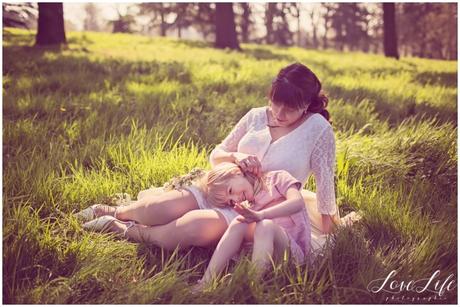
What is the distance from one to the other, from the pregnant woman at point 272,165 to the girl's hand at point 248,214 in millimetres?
250

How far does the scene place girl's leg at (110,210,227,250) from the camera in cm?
251

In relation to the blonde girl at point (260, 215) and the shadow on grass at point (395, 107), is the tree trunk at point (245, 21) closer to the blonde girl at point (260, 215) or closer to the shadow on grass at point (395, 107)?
the shadow on grass at point (395, 107)

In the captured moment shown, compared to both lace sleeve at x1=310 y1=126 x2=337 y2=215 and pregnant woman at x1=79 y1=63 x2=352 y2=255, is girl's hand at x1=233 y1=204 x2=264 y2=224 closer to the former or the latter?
pregnant woman at x1=79 y1=63 x2=352 y2=255

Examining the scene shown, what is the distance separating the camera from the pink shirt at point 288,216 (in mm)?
2467

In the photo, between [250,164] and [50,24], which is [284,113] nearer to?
[250,164]

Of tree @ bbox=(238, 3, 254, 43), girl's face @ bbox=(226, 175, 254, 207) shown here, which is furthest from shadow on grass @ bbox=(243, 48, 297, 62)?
tree @ bbox=(238, 3, 254, 43)

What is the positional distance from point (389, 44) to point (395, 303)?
1745 centimetres

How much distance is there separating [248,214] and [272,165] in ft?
1.93

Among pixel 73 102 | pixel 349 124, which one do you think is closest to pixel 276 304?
pixel 349 124

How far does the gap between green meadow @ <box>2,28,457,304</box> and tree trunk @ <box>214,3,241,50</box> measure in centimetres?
670

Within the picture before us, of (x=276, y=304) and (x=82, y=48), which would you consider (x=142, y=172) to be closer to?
(x=276, y=304)

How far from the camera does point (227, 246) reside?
7.58 feet

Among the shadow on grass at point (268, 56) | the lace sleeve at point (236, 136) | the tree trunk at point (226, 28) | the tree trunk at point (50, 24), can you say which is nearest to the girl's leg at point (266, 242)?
the lace sleeve at point (236, 136)

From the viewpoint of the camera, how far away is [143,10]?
24.1 metres
